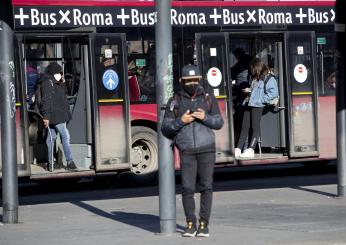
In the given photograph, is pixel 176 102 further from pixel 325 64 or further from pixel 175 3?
pixel 325 64

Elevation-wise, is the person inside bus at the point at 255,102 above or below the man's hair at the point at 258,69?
below

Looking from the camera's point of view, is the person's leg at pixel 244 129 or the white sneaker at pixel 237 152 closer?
the white sneaker at pixel 237 152

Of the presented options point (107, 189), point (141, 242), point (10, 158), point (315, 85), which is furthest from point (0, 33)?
point (315, 85)

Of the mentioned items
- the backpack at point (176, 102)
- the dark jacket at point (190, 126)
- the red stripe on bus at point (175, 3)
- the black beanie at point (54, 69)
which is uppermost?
the red stripe on bus at point (175, 3)

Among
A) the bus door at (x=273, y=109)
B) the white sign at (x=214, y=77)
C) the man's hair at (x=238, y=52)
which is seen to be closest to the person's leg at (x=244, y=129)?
the bus door at (x=273, y=109)

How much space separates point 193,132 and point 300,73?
752 centimetres

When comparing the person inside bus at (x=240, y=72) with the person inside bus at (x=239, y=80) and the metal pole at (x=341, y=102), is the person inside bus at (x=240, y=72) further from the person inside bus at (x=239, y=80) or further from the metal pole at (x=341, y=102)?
the metal pole at (x=341, y=102)

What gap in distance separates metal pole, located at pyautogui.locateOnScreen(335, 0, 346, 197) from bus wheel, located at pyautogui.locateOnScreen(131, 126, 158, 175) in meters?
4.09

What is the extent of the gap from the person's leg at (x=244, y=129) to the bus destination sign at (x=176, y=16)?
1.64m

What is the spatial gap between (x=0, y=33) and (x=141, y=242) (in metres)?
3.59

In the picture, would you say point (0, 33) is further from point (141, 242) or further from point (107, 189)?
point (107, 189)

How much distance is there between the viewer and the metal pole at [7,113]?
13250 millimetres

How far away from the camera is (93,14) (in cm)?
1723

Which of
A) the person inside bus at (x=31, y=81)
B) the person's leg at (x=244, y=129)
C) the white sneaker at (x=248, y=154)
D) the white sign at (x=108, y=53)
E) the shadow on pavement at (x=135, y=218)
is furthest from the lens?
the person's leg at (x=244, y=129)
